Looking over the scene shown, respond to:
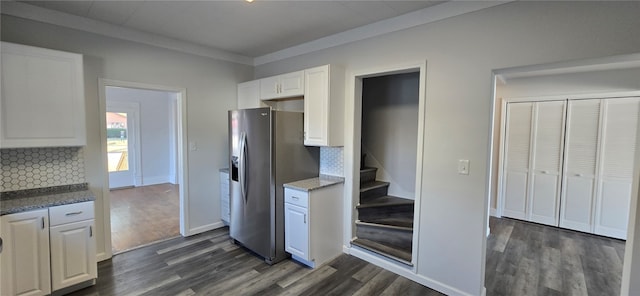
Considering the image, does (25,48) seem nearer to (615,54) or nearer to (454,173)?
(454,173)

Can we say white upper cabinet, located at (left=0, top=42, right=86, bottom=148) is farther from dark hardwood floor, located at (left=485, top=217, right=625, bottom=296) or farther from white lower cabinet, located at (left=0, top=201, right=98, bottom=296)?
dark hardwood floor, located at (left=485, top=217, right=625, bottom=296)

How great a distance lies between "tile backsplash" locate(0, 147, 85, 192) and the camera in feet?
8.02

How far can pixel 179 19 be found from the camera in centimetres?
272

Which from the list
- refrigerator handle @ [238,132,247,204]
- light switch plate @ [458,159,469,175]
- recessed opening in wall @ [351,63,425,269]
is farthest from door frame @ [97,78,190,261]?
light switch plate @ [458,159,469,175]

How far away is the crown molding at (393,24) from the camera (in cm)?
224

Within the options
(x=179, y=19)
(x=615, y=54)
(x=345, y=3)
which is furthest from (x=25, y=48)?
(x=615, y=54)

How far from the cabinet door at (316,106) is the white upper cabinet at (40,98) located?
213cm

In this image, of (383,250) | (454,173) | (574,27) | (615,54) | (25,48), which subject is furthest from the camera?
(383,250)

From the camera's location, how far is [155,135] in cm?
707

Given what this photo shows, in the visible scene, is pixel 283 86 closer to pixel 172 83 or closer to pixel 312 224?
pixel 172 83

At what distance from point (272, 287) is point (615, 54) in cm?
308

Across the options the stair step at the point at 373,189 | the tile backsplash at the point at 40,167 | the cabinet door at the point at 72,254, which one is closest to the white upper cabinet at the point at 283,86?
the stair step at the point at 373,189

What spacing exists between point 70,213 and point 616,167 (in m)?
Answer: 6.33

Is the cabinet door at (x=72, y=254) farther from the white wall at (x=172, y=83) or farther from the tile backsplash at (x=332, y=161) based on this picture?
the tile backsplash at (x=332, y=161)
